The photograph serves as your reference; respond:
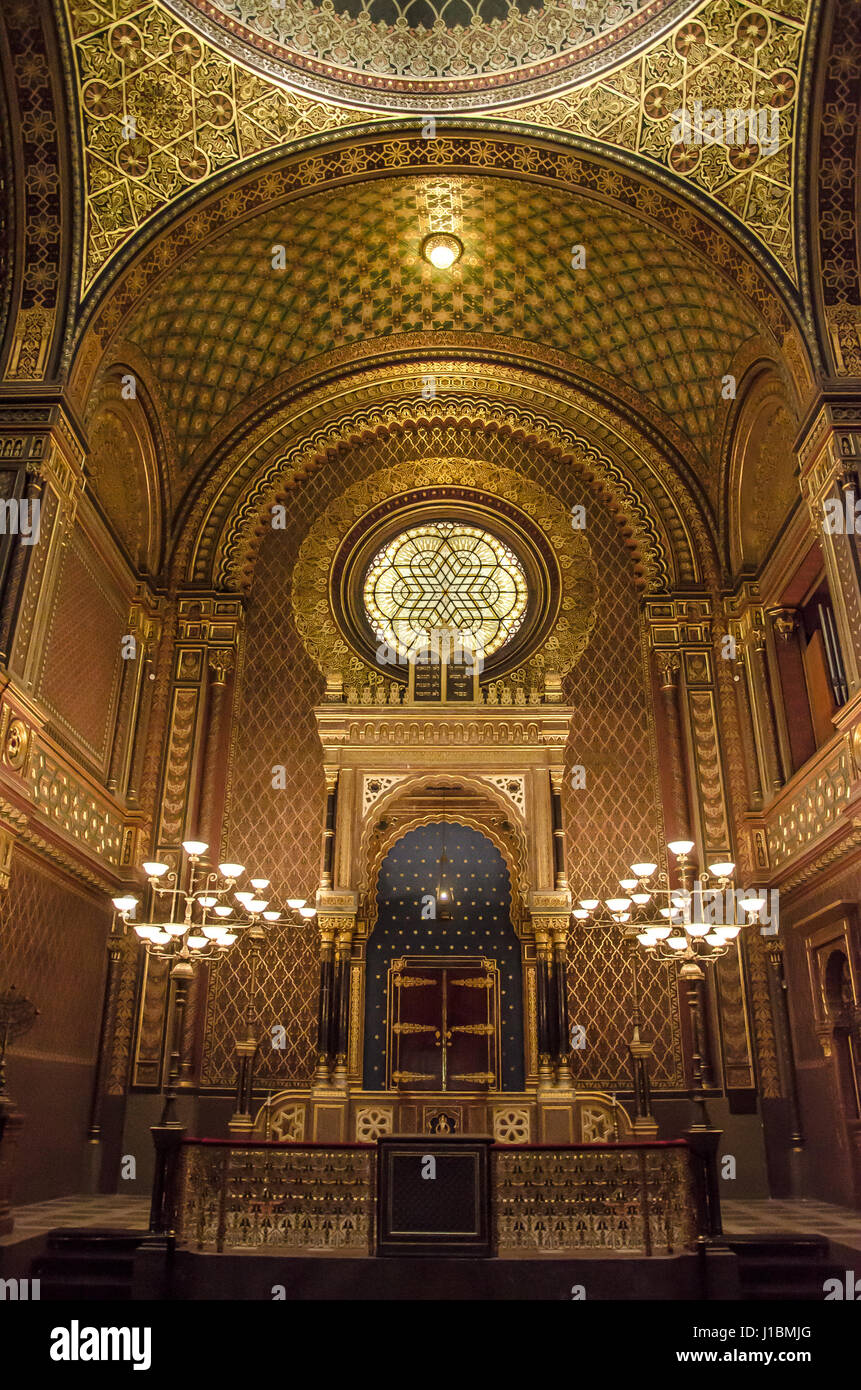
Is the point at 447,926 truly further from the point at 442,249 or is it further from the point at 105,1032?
the point at 442,249

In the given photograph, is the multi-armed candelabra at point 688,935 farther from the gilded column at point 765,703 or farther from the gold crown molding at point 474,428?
the gold crown molding at point 474,428

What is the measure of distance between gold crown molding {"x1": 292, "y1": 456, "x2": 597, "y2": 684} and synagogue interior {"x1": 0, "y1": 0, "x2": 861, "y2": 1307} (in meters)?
0.07

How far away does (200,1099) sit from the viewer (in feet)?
41.7

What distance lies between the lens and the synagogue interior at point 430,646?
30.3ft

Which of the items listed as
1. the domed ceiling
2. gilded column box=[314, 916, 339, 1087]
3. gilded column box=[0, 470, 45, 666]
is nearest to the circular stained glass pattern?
gilded column box=[314, 916, 339, 1087]

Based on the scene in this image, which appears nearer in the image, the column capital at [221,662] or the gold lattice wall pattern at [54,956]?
the gold lattice wall pattern at [54,956]

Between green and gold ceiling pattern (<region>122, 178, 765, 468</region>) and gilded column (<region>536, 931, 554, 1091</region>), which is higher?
green and gold ceiling pattern (<region>122, 178, 765, 468</region>)

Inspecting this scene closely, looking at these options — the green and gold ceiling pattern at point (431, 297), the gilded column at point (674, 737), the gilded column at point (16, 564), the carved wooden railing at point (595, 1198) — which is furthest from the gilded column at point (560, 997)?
the green and gold ceiling pattern at point (431, 297)

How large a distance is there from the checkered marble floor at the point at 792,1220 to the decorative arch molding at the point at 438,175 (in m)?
9.35

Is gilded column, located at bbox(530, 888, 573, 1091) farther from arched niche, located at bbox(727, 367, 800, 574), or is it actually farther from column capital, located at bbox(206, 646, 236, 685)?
arched niche, located at bbox(727, 367, 800, 574)

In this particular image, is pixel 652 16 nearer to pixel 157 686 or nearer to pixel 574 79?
pixel 574 79

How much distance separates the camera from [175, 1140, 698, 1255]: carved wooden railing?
8086 mm

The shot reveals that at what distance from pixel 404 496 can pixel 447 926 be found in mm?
6516
